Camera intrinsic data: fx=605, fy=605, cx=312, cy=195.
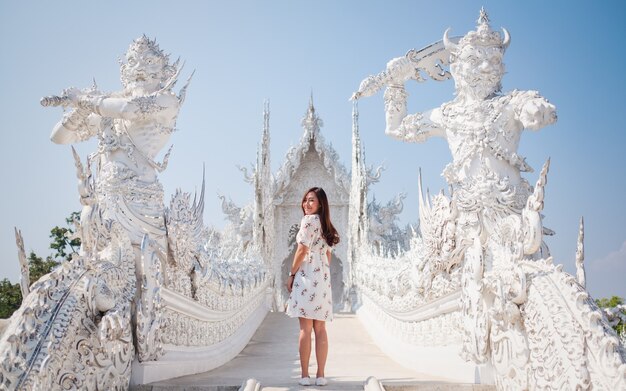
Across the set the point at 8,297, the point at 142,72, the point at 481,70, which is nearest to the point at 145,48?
the point at 142,72

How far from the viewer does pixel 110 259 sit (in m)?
3.41

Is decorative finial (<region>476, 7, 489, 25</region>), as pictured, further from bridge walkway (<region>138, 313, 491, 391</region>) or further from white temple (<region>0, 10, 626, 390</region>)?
bridge walkway (<region>138, 313, 491, 391</region>)

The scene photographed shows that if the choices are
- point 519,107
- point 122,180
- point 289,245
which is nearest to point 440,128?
point 519,107

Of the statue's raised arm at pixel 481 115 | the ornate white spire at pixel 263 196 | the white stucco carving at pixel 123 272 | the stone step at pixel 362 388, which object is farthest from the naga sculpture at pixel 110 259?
the ornate white spire at pixel 263 196

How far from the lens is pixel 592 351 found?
2.38 metres

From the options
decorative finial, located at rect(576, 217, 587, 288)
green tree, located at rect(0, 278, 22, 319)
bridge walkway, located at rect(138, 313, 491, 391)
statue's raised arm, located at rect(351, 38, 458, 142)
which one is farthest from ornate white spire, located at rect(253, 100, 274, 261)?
decorative finial, located at rect(576, 217, 587, 288)

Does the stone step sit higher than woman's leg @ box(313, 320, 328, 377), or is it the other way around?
woman's leg @ box(313, 320, 328, 377)

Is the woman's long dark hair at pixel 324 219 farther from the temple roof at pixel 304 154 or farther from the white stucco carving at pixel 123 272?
the temple roof at pixel 304 154

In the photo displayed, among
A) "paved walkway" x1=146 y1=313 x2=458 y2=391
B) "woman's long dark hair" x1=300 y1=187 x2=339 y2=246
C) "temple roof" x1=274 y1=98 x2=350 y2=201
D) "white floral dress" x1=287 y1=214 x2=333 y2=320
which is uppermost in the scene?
"temple roof" x1=274 y1=98 x2=350 y2=201

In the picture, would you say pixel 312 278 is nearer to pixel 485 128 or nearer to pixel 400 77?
pixel 485 128

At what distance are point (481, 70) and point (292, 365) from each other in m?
3.11

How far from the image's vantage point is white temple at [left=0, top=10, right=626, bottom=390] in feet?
8.62

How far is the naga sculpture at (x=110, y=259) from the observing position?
2.62 metres

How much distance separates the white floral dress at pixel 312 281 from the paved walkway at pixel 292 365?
445mm
